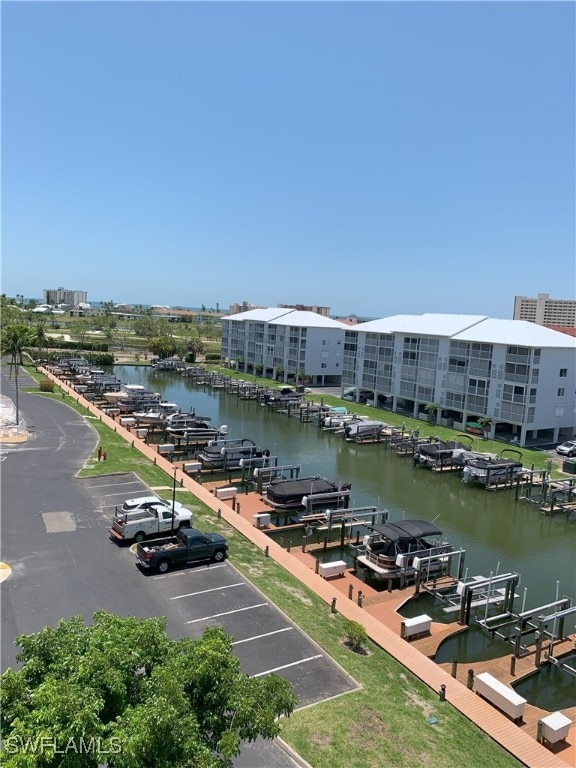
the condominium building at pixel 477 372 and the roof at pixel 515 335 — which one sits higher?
the roof at pixel 515 335

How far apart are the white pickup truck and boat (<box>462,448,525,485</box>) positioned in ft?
85.1

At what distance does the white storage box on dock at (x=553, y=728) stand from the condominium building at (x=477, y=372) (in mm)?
42167

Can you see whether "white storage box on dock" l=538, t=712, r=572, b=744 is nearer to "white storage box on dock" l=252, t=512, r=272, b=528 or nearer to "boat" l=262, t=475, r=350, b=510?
"white storage box on dock" l=252, t=512, r=272, b=528

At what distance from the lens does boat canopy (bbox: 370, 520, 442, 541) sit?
2847 centimetres

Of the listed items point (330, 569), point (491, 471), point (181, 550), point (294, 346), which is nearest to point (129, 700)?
point (181, 550)

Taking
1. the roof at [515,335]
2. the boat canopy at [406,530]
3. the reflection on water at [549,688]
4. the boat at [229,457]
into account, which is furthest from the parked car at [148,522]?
the roof at [515,335]

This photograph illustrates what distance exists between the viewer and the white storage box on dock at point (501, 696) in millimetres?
17188

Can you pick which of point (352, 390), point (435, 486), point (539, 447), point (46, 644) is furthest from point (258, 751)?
point (352, 390)

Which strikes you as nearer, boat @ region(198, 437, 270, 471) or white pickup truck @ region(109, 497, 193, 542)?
white pickup truck @ region(109, 497, 193, 542)

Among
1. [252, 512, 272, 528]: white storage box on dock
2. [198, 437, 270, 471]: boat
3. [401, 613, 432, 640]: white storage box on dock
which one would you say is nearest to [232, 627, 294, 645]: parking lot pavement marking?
[401, 613, 432, 640]: white storage box on dock

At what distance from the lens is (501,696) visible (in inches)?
689

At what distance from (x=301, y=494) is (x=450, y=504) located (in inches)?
489

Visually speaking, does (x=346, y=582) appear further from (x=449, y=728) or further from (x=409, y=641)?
(x=449, y=728)

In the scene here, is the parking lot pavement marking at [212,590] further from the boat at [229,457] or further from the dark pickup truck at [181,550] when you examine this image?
the boat at [229,457]
